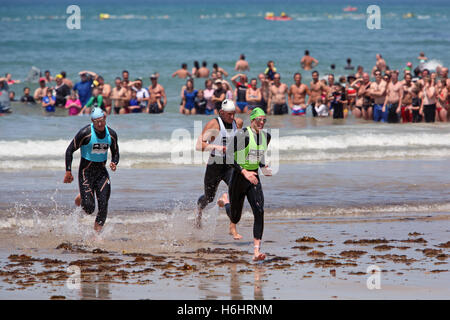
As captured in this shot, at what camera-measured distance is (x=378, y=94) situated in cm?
2286

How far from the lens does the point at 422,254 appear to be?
9078 millimetres

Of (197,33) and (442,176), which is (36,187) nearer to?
(442,176)

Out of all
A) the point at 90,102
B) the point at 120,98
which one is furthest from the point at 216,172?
the point at 120,98

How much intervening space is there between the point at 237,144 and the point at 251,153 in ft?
0.61

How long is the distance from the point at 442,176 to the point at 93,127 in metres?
8.05

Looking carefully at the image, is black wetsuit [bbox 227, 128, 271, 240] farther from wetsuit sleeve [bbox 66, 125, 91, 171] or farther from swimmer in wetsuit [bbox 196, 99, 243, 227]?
wetsuit sleeve [bbox 66, 125, 91, 171]

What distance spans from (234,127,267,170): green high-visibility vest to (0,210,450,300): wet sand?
3.51 ft

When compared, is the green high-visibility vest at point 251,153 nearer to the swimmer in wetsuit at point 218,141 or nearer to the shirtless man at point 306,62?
the swimmer in wetsuit at point 218,141

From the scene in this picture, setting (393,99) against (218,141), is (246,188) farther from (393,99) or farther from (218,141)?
(393,99)

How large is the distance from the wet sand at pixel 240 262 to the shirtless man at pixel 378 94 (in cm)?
1168

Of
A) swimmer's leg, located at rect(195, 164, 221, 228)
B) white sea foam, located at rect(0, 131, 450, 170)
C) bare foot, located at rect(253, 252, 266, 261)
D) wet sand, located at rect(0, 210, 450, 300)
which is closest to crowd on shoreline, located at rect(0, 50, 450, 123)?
white sea foam, located at rect(0, 131, 450, 170)

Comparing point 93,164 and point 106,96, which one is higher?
point 106,96

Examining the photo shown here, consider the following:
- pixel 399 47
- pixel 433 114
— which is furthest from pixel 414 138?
pixel 399 47
